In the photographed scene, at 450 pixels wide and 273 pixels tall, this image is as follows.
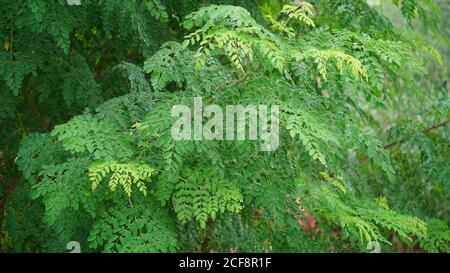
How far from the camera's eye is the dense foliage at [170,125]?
3086 mm

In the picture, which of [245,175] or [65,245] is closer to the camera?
[245,175]

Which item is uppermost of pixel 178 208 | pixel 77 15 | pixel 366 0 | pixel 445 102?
pixel 77 15

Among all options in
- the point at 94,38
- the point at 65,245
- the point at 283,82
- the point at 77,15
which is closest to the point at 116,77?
the point at 94,38

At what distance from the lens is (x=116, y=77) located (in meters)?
4.45

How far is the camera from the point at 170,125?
3062 millimetres

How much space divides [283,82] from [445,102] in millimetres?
1915

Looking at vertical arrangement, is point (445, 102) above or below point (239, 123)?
below

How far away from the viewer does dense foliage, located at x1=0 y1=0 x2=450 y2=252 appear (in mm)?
3086

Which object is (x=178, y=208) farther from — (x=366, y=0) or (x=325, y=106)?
(x=366, y=0)

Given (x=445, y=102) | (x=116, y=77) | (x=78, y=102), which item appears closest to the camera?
(x=78, y=102)

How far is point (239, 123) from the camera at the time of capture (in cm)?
302

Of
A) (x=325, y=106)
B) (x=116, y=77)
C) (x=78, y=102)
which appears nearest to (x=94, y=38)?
(x=116, y=77)

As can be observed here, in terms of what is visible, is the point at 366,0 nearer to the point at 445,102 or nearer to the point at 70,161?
the point at 445,102

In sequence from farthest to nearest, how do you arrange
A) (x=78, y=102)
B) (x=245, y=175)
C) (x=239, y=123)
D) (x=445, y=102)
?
(x=445, y=102), (x=78, y=102), (x=245, y=175), (x=239, y=123)
